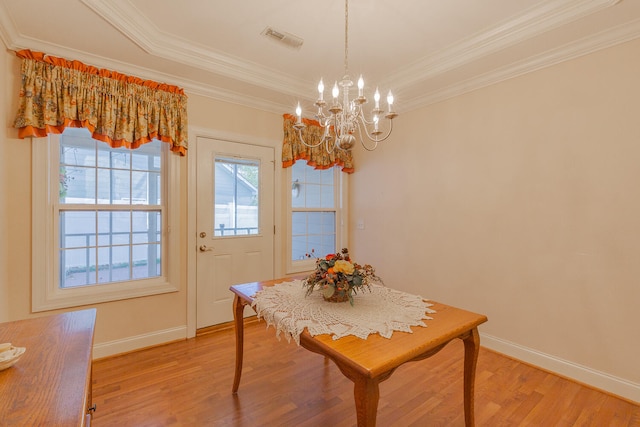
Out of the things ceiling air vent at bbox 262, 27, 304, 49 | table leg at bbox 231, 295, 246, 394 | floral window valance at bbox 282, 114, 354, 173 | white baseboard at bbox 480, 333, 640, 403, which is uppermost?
ceiling air vent at bbox 262, 27, 304, 49

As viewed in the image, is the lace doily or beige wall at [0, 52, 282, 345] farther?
beige wall at [0, 52, 282, 345]

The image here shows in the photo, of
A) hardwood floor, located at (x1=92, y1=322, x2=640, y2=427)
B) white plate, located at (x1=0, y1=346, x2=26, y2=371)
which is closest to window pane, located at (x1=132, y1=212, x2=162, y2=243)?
hardwood floor, located at (x1=92, y1=322, x2=640, y2=427)

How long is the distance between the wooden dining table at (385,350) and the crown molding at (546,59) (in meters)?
2.18

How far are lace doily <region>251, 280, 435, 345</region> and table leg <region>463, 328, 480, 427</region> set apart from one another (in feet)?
0.71

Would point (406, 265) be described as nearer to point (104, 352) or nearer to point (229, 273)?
point (229, 273)

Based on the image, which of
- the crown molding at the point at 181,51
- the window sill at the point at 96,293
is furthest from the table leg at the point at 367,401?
the crown molding at the point at 181,51

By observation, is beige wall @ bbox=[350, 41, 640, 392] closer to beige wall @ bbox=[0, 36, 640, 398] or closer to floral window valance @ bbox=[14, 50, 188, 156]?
beige wall @ bbox=[0, 36, 640, 398]

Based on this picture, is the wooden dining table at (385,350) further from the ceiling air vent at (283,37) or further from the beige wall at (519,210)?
the ceiling air vent at (283,37)

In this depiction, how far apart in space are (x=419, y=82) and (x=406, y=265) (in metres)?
1.96

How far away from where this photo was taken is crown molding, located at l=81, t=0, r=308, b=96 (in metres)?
1.99

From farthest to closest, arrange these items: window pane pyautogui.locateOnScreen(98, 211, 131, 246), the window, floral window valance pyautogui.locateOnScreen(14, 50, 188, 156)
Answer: the window → window pane pyautogui.locateOnScreen(98, 211, 131, 246) → floral window valance pyautogui.locateOnScreen(14, 50, 188, 156)

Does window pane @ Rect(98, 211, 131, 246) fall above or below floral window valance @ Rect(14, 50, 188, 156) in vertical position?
below

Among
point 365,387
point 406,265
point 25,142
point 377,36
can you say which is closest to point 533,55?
point 377,36

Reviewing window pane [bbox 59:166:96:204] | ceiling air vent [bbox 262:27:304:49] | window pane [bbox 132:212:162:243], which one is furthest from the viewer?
window pane [bbox 132:212:162:243]
